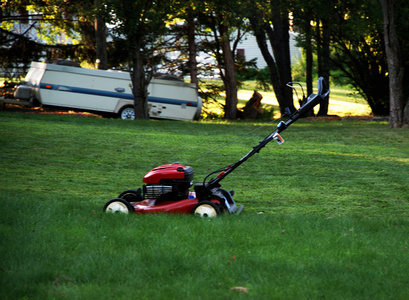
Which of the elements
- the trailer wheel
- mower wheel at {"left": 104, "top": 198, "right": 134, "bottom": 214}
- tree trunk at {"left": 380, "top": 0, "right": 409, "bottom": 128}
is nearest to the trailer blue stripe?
the trailer wheel

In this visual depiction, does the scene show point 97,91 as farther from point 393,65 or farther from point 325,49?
point 393,65

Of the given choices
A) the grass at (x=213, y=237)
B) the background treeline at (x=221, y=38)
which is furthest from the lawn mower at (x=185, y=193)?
the background treeline at (x=221, y=38)

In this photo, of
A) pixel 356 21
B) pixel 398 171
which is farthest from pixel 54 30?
pixel 398 171

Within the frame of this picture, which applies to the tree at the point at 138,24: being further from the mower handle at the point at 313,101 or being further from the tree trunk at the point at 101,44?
the mower handle at the point at 313,101

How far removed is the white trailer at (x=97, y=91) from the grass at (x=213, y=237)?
41.7 ft

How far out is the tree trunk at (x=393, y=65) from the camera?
1945 centimetres

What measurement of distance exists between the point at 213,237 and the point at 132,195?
187cm

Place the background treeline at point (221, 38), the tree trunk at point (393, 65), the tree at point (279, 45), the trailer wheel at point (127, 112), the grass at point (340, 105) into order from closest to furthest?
1. the tree trunk at point (393, 65)
2. the background treeline at point (221, 38)
3. the trailer wheel at point (127, 112)
4. the tree at point (279, 45)
5. the grass at point (340, 105)

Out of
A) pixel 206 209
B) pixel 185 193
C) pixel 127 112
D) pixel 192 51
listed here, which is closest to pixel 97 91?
pixel 127 112

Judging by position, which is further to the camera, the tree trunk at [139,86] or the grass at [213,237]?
the tree trunk at [139,86]

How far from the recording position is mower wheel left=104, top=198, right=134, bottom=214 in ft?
21.7

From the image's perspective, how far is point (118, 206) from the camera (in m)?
6.69

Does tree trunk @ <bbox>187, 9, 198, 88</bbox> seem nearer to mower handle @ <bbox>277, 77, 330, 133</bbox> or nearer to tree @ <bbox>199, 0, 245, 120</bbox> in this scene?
tree @ <bbox>199, 0, 245, 120</bbox>

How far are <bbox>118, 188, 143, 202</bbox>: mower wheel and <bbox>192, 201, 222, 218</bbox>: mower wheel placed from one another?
0.93 m
